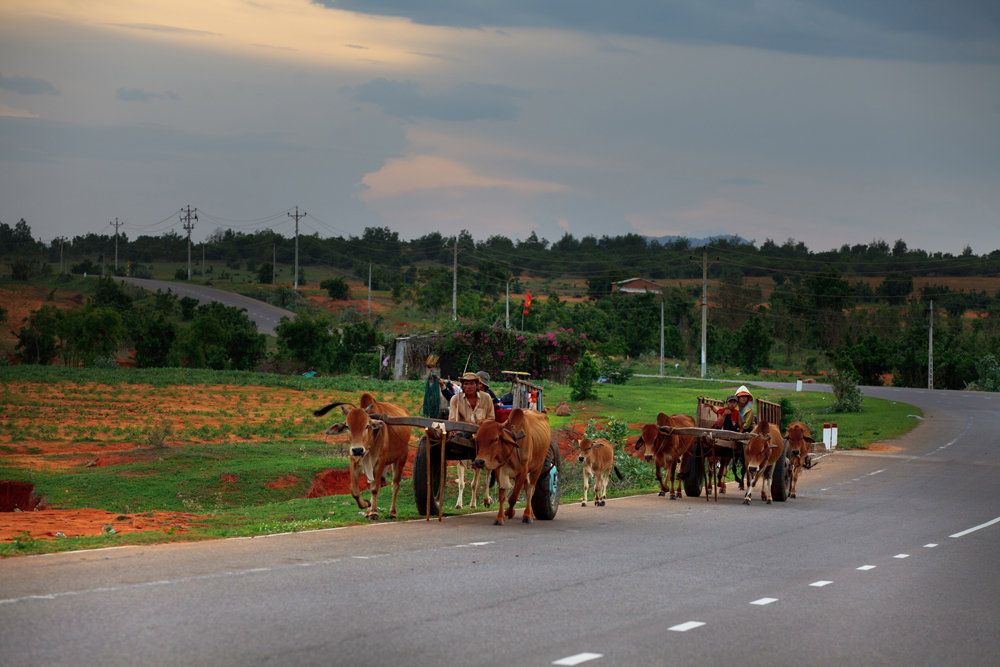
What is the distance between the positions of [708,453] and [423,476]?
292 inches

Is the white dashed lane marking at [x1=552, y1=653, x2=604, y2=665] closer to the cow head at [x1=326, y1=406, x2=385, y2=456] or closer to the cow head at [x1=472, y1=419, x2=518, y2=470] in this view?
the cow head at [x1=472, y1=419, x2=518, y2=470]

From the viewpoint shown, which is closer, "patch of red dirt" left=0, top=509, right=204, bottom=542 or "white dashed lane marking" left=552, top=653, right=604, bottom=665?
"white dashed lane marking" left=552, top=653, right=604, bottom=665

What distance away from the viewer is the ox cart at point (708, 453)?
63.9 ft

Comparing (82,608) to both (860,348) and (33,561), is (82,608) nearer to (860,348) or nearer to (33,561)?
(33,561)

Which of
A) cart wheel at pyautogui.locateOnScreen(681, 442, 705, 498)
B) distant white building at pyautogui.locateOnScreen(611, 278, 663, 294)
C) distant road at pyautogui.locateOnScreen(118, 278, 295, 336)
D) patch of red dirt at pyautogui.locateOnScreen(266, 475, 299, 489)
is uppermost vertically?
distant white building at pyautogui.locateOnScreen(611, 278, 663, 294)

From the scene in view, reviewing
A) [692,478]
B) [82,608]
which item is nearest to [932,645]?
[82,608]

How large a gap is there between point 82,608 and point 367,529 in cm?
620

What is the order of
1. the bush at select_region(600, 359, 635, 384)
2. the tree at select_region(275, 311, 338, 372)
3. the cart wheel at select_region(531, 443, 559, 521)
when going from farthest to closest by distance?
the tree at select_region(275, 311, 338, 372) < the bush at select_region(600, 359, 635, 384) < the cart wheel at select_region(531, 443, 559, 521)

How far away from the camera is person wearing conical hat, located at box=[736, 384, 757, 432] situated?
20422 mm

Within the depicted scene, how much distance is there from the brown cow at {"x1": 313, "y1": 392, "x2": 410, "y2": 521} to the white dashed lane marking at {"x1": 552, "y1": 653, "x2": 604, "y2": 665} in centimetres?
722

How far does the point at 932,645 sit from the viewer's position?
8406 millimetres

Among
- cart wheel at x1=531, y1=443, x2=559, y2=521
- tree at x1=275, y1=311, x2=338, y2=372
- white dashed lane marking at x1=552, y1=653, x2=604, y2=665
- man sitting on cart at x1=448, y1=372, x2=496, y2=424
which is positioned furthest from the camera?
tree at x1=275, y1=311, x2=338, y2=372

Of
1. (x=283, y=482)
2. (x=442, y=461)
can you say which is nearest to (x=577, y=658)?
(x=442, y=461)

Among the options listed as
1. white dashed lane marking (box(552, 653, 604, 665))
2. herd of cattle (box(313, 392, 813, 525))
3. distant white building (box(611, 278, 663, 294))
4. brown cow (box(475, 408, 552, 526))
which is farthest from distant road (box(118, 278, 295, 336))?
white dashed lane marking (box(552, 653, 604, 665))
